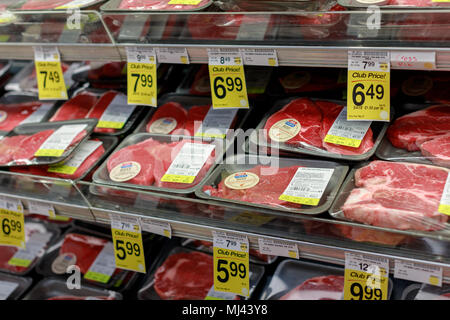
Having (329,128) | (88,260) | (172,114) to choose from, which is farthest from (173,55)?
(88,260)

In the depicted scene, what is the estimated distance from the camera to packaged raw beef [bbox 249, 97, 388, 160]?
5.49ft

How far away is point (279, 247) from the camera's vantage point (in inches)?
58.9

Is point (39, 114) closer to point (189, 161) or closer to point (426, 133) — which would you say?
point (189, 161)

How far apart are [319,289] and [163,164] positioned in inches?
32.1

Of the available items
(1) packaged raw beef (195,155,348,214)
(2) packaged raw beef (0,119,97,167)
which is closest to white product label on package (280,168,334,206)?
(1) packaged raw beef (195,155,348,214)

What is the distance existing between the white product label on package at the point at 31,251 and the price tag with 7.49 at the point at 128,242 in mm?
914

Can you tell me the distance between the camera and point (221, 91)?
1.71m

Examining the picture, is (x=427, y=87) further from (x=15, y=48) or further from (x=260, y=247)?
(x=15, y=48)

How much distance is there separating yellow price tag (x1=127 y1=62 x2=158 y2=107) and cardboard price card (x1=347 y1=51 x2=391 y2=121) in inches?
27.8

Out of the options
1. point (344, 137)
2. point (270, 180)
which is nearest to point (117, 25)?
point (270, 180)

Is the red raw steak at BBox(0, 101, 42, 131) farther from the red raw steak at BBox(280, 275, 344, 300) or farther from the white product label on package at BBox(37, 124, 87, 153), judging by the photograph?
the red raw steak at BBox(280, 275, 344, 300)

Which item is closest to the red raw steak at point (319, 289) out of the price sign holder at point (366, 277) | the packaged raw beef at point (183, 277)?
the packaged raw beef at point (183, 277)

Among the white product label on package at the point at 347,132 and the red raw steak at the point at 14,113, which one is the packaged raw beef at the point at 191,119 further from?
the red raw steak at the point at 14,113

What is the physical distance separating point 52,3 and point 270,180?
1.18m
